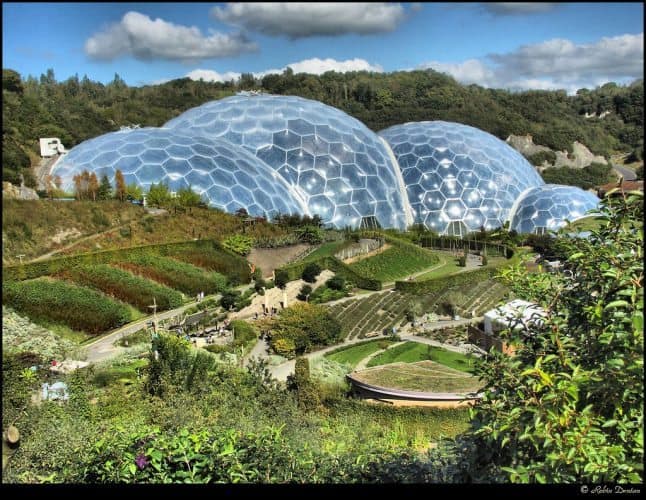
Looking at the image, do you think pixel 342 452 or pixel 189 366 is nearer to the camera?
pixel 342 452

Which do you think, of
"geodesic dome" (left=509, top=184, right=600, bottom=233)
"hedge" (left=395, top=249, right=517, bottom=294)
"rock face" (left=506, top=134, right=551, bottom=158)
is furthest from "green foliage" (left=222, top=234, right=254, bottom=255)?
"rock face" (left=506, top=134, right=551, bottom=158)

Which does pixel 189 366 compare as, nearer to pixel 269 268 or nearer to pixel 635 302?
pixel 635 302

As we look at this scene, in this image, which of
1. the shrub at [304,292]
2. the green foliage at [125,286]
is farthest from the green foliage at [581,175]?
the green foliage at [125,286]

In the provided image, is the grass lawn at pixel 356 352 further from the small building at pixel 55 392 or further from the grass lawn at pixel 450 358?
the small building at pixel 55 392

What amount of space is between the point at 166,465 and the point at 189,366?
16.6 feet

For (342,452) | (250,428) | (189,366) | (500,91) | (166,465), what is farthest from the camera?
(500,91)

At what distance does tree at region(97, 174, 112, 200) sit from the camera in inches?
778

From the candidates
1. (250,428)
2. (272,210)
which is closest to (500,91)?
(272,210)

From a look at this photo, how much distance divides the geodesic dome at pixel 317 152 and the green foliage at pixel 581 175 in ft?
86.4

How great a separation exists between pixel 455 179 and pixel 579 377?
1015 inches

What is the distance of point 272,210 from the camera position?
22500 mm
